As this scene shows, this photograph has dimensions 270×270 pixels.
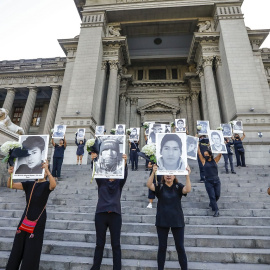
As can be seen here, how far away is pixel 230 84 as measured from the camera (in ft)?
51.8

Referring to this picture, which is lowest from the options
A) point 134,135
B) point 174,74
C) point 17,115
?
point 134,135

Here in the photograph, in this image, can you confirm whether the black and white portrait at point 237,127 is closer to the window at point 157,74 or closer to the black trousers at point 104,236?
the black trousers at point 104,236

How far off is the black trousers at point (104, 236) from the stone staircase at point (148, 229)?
2.13 feet

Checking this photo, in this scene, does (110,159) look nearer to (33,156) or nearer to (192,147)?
(33,156)

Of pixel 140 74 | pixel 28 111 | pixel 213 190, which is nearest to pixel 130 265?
pixel 213 190

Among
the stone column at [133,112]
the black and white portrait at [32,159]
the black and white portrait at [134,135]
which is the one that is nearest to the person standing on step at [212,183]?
the black and white portrait at [32,159]

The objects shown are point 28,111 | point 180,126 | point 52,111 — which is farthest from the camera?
point 28,111

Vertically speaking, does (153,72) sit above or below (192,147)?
above

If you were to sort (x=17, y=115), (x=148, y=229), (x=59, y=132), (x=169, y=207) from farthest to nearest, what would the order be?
(x=17, y=115)
(x=59, y=132)
(x=148, y=229)
(x=169, y=207)

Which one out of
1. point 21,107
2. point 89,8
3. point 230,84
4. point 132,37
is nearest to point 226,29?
point 230,84

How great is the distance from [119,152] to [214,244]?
115 inches

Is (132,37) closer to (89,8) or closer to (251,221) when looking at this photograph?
(89,8)

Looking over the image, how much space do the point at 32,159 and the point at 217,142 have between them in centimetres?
615

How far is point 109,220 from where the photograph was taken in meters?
3.17
